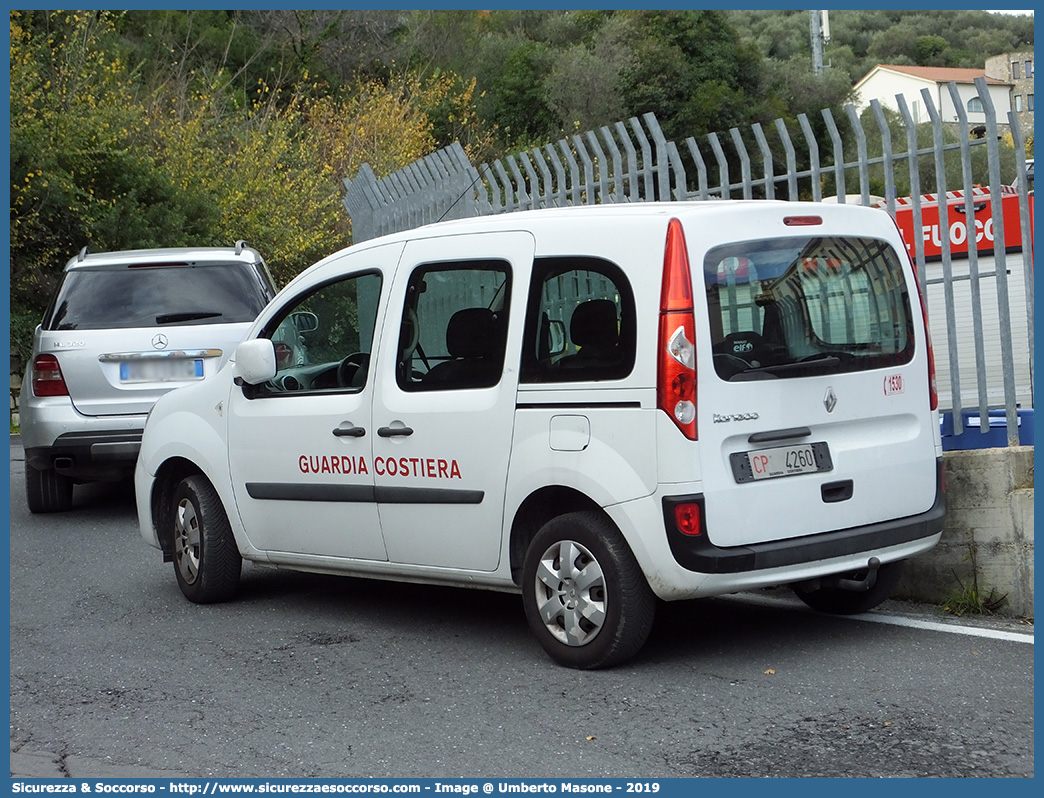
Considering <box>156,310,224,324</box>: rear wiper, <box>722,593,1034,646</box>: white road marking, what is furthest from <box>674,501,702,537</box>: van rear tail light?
<box>156,310,224,324</box>: rear wiper

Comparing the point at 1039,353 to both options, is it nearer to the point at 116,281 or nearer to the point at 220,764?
the point at 220,764

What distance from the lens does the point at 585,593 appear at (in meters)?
5.45

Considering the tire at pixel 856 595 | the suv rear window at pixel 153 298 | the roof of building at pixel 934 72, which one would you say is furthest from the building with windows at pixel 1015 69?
the tire at pixel 856 595

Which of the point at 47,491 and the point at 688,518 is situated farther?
the point at 47,491

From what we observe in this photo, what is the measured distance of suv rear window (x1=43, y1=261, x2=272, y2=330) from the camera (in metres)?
10.2

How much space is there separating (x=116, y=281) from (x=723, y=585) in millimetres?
6438

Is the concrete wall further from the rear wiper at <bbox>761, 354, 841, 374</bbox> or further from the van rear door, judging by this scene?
the rear wiper at <bbox>761, 354, 841, 374</bbox>

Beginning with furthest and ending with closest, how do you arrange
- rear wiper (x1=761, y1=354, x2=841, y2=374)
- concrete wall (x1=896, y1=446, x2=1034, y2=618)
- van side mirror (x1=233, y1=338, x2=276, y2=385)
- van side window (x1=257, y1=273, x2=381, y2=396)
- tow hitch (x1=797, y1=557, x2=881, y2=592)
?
1. van side mirror (x1=233, y1=338, x2=276, y2=385)
2. van side window (x1=257, y1=273, x2=381, y2=396)
3. concrete wall (x1=896, y1=446, x2=1034, y2=618)
4. tow hitch (x1=797, y1=557, x2=881, y2=592)
5. rear wiper (x1=761, y1=354, x2=841, y2=374)

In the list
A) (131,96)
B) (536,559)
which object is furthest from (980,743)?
(131,96)

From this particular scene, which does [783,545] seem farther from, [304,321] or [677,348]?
[304,321]

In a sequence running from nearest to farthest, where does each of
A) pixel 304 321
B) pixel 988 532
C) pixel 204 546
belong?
pixel 988 532
pixel 304 321
pixel 204 546

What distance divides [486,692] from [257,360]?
217 cm

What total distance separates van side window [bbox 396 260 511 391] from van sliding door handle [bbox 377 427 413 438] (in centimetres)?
18

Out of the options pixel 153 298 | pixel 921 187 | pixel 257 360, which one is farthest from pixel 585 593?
pixel 153 298
